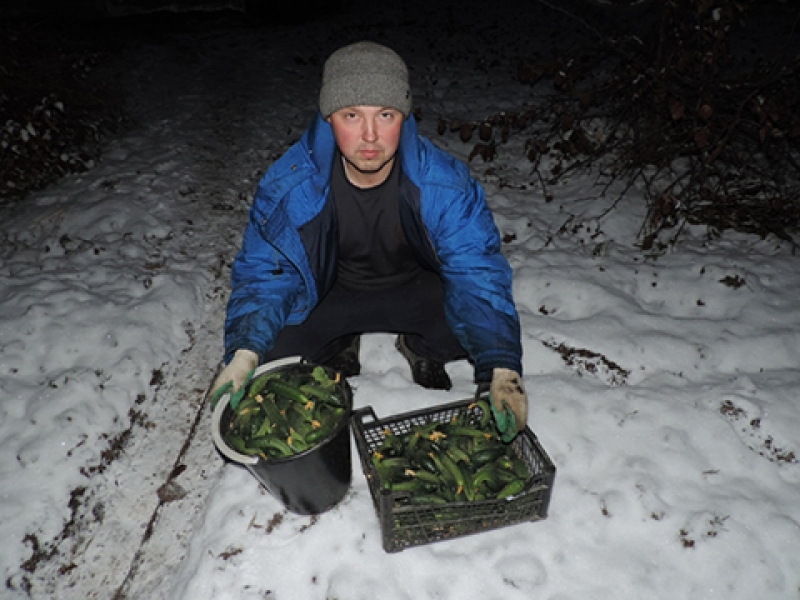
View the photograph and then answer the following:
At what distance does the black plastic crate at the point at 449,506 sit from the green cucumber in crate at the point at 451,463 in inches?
1.7

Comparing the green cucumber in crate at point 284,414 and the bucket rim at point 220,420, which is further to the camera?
the green cucumber in crate at point 284,414

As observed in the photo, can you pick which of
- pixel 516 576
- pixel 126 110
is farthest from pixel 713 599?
pixel 126 110

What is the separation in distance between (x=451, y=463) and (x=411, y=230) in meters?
1.26

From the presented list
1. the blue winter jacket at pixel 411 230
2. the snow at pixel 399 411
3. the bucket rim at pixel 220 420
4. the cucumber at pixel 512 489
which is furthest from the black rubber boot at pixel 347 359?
the cucumber at pixel 512 489

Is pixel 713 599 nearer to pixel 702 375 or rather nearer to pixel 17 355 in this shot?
pixel 702 375

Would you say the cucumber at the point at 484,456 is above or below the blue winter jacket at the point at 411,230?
below

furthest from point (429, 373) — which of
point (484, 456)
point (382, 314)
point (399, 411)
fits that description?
point (484, 456)

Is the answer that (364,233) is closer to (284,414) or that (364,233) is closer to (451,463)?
(284,414)

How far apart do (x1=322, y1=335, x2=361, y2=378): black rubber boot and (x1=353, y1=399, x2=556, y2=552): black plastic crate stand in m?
0.86

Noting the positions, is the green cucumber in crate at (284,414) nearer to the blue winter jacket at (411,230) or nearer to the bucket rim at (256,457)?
the bucket rim at (256,457)

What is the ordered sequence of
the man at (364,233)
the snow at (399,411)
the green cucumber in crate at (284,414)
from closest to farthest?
the green cucumber in crate at (284,414) → the man at (364,233) → the snow at (399,411)

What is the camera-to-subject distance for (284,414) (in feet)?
7.52

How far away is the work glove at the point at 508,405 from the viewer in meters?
2.29

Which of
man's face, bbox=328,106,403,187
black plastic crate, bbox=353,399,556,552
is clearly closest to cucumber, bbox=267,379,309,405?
black plastic crate, bbox=353,399,556,552
